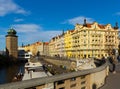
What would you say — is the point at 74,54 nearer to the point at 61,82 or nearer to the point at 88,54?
the point at 88,54

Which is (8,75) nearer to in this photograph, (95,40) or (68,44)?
(95,40)

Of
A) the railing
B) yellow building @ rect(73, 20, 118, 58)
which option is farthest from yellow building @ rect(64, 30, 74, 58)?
the railing

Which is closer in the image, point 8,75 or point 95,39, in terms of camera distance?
point 8,75

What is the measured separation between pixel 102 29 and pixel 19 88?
122 m

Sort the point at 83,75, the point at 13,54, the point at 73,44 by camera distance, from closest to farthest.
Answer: the point at 83,75, the point at 73,44, the point at 13,54

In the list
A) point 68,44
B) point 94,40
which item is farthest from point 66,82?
point 68,44

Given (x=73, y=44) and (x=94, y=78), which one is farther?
(x=73, y=44)

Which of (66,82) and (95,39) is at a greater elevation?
(95,39)

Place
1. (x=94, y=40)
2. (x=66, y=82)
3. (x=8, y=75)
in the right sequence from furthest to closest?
(x=94, y=40) < (x=8, y=75) < (x=66, y=82)

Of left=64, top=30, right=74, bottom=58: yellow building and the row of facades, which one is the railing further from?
left=64, top=30, right=74, bottom=58: yellow building

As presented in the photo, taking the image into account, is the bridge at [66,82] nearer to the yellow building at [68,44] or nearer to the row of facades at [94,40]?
the row of facades at [94,40]

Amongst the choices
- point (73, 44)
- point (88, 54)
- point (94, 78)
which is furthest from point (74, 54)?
point (94, 78)

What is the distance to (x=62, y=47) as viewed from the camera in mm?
168250

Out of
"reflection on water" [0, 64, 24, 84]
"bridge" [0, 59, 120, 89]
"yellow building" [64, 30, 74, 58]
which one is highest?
"yellow building" [64, 30, 74, 58]
